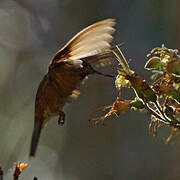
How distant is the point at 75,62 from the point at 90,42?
74 millimetres

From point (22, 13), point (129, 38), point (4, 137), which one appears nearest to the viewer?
point (4, 137)

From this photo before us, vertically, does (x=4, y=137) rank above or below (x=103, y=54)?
below

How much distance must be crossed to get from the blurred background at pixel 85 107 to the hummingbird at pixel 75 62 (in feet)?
9.11

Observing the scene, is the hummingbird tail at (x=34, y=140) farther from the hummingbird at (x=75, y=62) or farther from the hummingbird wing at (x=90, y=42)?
the hummingbird wing at (x=90, y=42)

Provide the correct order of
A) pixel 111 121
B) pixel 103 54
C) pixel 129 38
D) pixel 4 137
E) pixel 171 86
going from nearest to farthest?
pixel 171 86
pixel 103 54
pixel 4 137
pixel 111 121
pixel 129 38

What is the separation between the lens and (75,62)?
1.33m

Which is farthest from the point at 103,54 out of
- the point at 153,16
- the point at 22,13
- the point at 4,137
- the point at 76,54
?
the point at 22,13

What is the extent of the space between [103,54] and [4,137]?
287 cm

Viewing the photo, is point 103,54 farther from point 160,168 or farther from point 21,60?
point 21,60

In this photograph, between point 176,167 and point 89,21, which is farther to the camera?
point 89,21

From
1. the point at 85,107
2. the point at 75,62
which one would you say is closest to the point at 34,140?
the point at 75,62

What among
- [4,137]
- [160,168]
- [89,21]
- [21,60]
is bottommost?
[160,168]

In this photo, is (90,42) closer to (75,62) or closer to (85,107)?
(75,62)

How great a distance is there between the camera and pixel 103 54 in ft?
4.63
